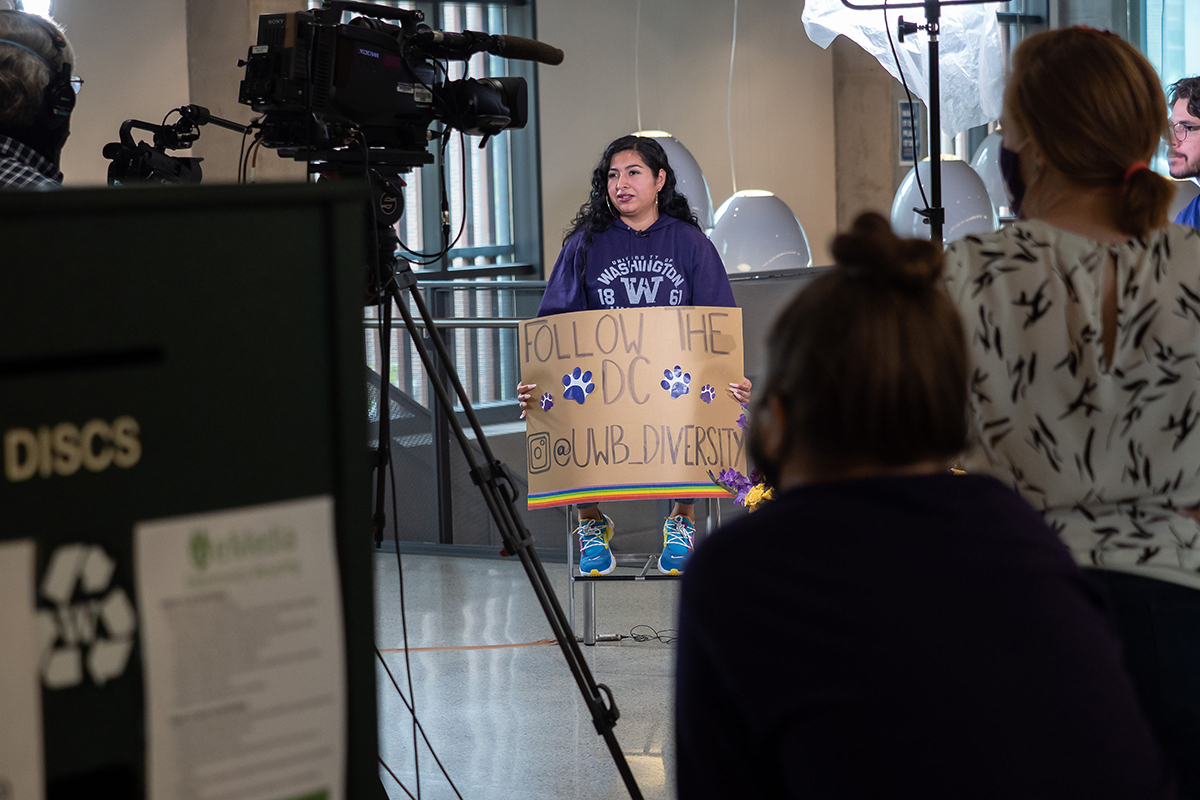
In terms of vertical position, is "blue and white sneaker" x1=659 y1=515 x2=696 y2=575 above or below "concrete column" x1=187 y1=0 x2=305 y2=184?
below

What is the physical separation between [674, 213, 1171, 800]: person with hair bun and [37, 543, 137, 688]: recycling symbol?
0.40 metres

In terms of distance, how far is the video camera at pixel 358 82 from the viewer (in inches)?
74.6

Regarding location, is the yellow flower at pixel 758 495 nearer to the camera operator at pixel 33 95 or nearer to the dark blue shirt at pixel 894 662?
the camera operator at pixel 33 95

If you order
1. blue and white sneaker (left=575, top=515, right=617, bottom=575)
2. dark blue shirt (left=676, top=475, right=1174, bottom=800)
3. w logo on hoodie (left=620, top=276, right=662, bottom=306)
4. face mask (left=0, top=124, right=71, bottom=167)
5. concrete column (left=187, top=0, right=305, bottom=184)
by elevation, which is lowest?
blue and white sneaker (left=575, top=515, right=617, bottom=575)

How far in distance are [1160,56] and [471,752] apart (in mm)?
8671

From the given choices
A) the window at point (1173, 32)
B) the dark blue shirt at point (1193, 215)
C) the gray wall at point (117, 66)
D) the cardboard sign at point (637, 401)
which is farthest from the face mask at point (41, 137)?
the window at point (1173, 32)

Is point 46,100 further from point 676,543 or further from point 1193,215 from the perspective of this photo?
point 1193,215

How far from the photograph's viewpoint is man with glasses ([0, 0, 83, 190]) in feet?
5.56

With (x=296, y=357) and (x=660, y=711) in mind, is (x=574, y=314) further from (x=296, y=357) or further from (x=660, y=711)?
(x=296, y=357)

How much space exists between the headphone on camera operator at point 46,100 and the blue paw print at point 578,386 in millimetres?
1847

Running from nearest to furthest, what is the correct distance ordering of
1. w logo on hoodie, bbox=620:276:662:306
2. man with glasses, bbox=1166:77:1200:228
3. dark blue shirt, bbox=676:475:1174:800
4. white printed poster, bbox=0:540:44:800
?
1. white printed poster, bbox=0:540:44:800
2. dark blue shirt, bbox=676:475:1174:800
3. man with glasses, bbox=1166:77:1200:228
4. w logo on hoodie, bbox=620:276:662:306

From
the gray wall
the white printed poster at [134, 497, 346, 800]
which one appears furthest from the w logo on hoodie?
the gray wall

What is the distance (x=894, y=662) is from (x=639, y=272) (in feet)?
9.36

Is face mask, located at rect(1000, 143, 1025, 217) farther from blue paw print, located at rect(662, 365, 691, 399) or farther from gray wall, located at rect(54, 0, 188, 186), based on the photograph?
gray wall, located at rect(54, 0, 188, 186)
